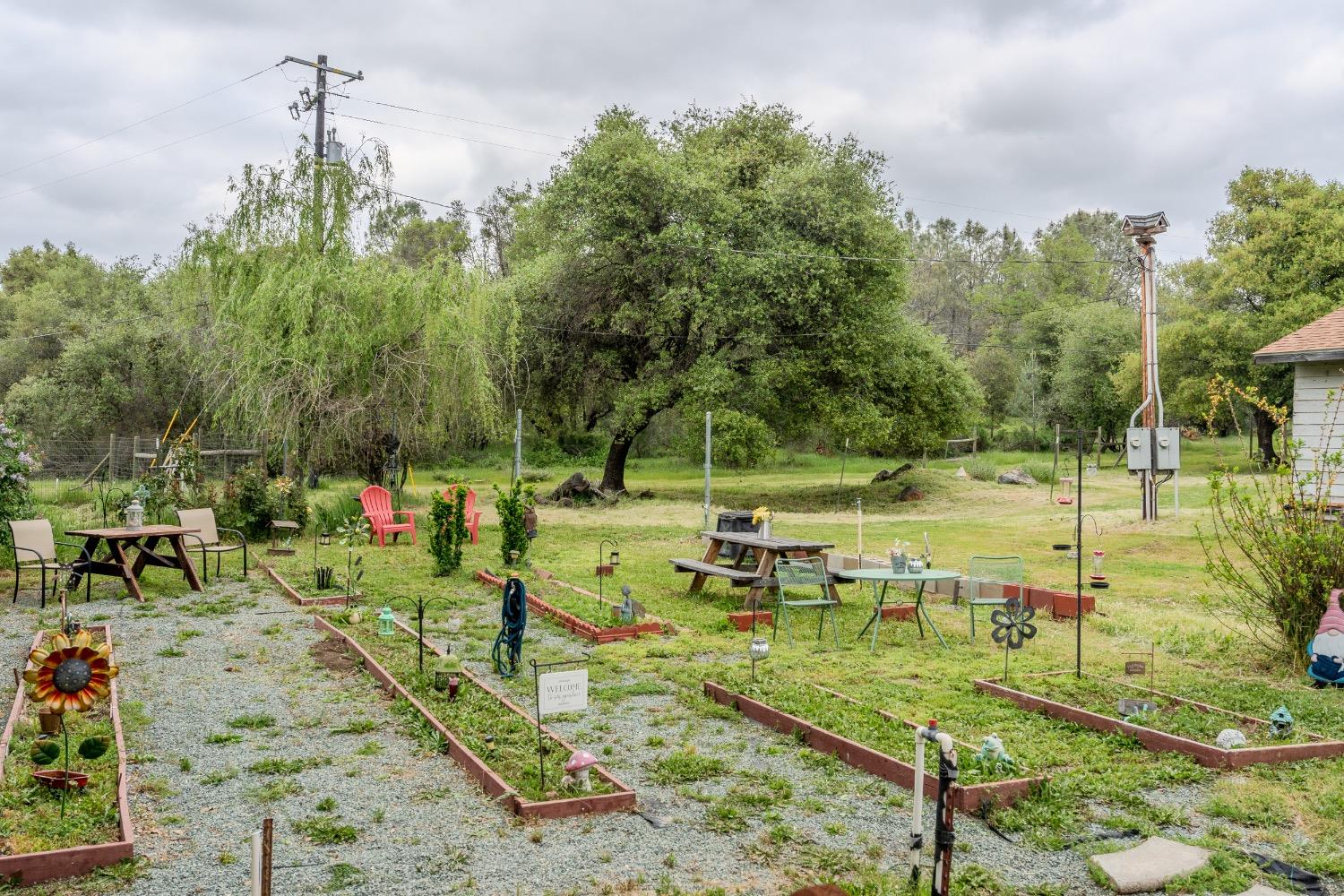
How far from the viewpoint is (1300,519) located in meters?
7.88

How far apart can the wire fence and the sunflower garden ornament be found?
11372mm

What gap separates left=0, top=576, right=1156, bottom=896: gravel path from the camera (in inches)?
163

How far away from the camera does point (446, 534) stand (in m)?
12.4

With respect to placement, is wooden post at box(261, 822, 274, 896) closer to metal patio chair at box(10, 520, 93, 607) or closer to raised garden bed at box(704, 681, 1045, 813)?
raised garden bed at box(704, 681, 1045, 813)

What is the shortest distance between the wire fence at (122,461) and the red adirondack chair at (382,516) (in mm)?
2159

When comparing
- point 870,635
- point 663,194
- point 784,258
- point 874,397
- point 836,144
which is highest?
point 836,144

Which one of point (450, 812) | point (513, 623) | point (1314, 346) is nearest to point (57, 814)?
point (450, 812)

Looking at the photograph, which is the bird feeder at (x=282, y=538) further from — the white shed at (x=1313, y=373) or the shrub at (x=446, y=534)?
the white shed at (x=1313, y=373)

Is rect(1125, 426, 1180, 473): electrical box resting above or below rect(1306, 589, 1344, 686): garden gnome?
above

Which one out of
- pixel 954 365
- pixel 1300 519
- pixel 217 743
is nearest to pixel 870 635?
pixel 1300 519

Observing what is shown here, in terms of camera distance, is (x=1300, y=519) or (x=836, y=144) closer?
(x=1300, y=519)

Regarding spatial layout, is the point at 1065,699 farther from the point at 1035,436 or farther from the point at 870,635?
the point at 1035,436

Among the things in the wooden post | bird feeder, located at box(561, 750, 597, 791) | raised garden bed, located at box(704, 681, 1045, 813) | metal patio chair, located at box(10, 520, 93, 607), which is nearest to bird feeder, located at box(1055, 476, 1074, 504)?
raised garden bed, located at box(704, 681, 1045, 813)

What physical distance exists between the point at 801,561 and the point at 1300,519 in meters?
3.91
